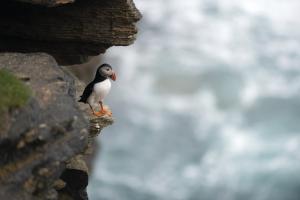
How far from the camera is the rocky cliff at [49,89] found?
757 inches

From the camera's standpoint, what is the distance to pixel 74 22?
24.5m

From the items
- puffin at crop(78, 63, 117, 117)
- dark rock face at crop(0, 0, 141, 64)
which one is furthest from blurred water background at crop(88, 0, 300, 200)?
puffin at crop(78, 63, 117, 117)

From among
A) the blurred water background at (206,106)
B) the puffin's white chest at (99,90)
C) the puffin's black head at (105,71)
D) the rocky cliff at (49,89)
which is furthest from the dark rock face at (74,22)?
the blurred water background at (206,106)

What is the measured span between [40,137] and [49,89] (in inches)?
60.6

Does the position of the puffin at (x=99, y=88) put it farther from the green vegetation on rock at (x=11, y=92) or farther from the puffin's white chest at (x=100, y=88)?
the green vegetation on rock at (x=11, y=92)

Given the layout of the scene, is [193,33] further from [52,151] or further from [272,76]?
[52,151]

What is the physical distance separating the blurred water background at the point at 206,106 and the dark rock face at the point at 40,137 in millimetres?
36937

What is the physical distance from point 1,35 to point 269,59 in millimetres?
50609

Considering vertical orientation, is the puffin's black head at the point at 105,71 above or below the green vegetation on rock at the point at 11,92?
above

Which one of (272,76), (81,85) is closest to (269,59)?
(272,76)

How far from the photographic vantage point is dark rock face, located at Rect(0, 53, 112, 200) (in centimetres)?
1912

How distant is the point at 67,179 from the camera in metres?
24.3

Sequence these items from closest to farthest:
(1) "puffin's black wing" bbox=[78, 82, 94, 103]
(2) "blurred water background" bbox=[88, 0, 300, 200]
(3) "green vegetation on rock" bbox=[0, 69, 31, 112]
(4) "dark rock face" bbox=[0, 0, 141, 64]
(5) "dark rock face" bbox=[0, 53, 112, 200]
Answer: (3) "green vegetation on rock" bbox=[0, 69, 31, 112]
(5) "dark rock face" bbox=[0, 53, 112, 200]
(1) "puffin's black wing" bbox=[78, 82, 94, 103]
(4) "dark rock face" bbox=[0, 0, 141, 64]
(2) "blurred water background" bbox=[88, 0, 300, 200]

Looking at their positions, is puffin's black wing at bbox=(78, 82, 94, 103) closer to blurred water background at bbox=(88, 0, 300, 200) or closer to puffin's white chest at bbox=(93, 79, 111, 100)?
puffin's white chest at bbox=(93, 79, 111, 100)
